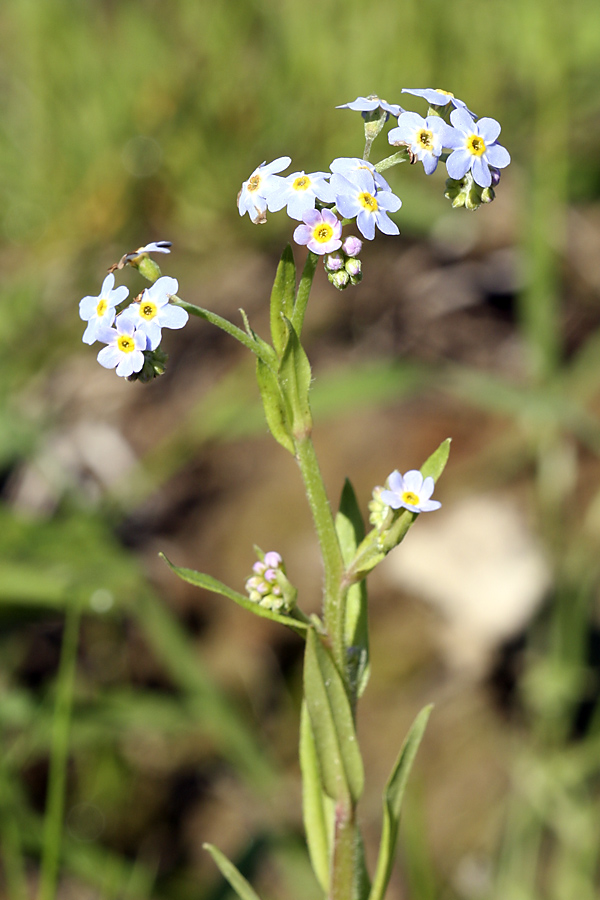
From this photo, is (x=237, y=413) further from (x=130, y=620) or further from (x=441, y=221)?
(x=441, y=221)

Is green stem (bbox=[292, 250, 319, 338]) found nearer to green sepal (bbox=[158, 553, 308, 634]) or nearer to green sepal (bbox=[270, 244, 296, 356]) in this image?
green sepal (bbox=[270, 244, 296, 356])

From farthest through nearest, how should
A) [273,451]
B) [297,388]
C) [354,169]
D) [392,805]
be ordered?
[273,451] → [392,805] → [297,388] → [354,169]

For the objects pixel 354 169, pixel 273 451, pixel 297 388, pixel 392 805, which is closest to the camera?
pixel 354 169

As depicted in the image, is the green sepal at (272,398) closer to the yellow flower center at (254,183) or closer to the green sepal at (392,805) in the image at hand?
the yellow flower center at (254,183)

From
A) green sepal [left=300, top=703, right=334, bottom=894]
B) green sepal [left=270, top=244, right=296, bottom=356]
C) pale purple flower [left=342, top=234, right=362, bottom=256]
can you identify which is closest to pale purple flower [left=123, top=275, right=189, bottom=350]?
green sepal [left=270, top=244, right=296, bottom=356]

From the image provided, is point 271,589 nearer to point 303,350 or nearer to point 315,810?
point 303,350

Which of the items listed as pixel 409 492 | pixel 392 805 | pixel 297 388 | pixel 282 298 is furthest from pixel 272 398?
pixel 392 805

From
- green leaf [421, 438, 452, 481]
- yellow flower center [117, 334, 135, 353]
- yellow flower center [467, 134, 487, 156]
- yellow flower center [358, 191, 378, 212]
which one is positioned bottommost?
green leaf [421, 438, 452, 481]
